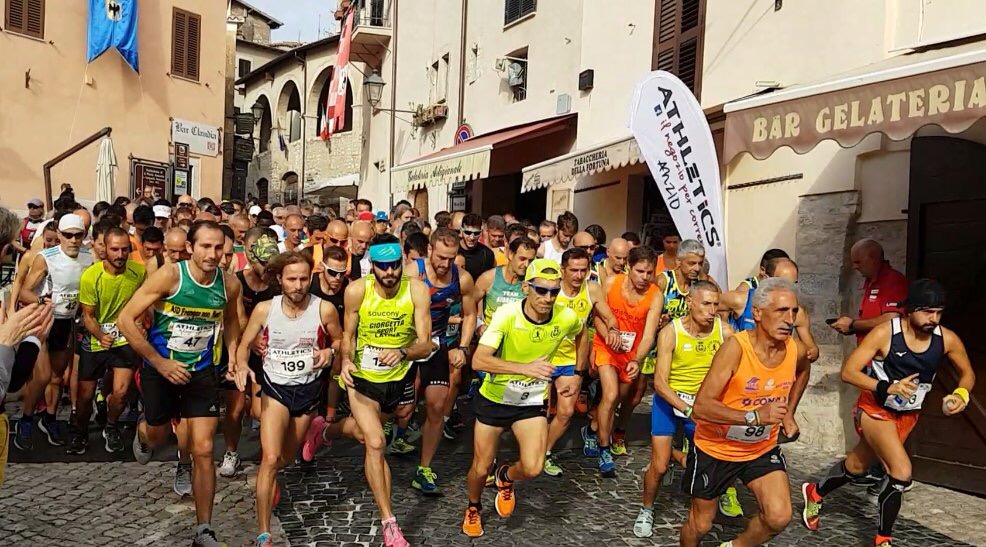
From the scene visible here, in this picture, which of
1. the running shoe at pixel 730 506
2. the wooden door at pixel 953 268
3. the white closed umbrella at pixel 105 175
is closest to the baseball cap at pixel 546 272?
the running shoe at pixel 730 506

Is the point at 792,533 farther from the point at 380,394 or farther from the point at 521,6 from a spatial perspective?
the point at 521,6

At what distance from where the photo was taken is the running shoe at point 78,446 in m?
6.80

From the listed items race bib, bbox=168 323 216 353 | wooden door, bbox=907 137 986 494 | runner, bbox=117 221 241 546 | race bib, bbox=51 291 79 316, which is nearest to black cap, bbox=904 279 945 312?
wooden door, bbox=907 137 986 494

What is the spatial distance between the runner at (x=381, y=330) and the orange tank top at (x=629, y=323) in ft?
6.68

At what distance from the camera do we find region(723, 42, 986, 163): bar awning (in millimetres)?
5164

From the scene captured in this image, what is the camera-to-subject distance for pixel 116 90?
68.5ft

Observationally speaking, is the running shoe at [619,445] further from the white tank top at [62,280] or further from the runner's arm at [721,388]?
the white tank top at [62,280]

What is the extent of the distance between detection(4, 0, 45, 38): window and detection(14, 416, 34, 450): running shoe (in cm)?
1532

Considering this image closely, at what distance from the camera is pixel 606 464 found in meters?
6.80

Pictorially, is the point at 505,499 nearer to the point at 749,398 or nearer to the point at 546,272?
the point at 546,272

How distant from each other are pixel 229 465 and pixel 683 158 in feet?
14.9

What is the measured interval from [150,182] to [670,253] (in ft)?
55.5

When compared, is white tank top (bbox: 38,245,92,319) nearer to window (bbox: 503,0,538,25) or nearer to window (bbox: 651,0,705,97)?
window (bbox: 651,0,705,97)

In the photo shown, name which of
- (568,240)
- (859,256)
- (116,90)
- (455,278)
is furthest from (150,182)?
(859,256)
